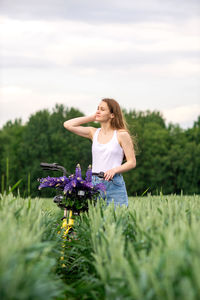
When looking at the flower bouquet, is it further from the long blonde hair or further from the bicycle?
the long blonde hair

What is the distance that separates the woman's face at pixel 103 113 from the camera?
600cm

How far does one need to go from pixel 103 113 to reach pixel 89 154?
42.2 meters

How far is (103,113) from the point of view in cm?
600

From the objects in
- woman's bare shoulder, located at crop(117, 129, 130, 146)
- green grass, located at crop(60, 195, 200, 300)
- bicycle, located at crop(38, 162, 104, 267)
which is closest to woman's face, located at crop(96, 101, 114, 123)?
woman's bare shoulder, located at crop(117, 129, 130, 146)

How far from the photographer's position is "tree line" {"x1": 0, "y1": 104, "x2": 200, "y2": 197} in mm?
48750

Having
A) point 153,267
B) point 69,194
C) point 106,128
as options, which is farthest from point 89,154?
point 153,267

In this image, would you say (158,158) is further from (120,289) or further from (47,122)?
(120,289)

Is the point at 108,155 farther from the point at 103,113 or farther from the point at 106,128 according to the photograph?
the point at 103,113

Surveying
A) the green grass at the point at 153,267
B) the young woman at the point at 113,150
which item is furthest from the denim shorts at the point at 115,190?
the green grass at the point at 153,267

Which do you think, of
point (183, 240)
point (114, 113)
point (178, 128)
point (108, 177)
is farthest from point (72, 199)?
point (178, 128)

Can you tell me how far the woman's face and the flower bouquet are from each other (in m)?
1.07

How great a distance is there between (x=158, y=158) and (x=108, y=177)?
47.2 m

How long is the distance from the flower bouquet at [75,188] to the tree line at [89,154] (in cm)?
4060

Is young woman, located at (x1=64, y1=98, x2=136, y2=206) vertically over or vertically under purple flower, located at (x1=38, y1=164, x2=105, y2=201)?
over
